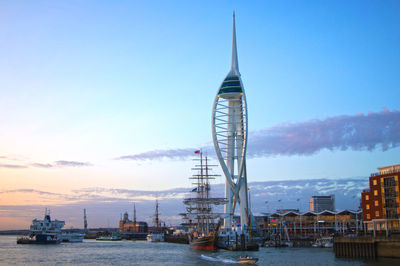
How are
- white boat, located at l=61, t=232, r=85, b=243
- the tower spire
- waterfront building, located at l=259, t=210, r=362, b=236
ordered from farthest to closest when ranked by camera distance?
white boat, located at l=61, t=232, r=85, b=243 → waterfront building, located at l=259, t=210, r=362, b=236 → the tower spire

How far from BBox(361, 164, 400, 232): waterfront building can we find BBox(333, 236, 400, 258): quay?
6094 millimetres

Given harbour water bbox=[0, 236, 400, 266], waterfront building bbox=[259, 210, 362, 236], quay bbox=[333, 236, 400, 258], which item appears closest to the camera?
quay bbox=[333, 236, 400, 258]

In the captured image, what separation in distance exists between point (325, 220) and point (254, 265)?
119531mm

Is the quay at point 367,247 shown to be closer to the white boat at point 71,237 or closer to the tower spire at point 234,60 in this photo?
the tower spire at point 234,60

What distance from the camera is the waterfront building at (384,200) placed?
241ft

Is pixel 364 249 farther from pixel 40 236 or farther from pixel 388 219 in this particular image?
pixel 40 236

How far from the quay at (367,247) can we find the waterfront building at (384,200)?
6.09 metres

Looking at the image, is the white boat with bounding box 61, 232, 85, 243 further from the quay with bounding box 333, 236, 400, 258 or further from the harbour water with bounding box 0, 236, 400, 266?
the quay with bounding box 333, 236, 400, 258

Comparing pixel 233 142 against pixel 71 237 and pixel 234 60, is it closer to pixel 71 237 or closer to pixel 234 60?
pixel 234 60

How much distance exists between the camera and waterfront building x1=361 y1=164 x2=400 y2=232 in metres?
73.4

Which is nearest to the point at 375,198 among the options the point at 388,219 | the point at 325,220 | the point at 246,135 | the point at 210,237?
the point at 388,219

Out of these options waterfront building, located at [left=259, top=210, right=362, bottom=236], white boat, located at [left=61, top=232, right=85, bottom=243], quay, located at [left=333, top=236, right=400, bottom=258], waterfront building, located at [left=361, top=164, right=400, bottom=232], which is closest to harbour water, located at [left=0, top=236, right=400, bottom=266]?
quay, located at [left=333, top=236, right=400, bottom=258]

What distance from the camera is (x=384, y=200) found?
74.8 metres

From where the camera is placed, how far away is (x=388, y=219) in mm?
74000
